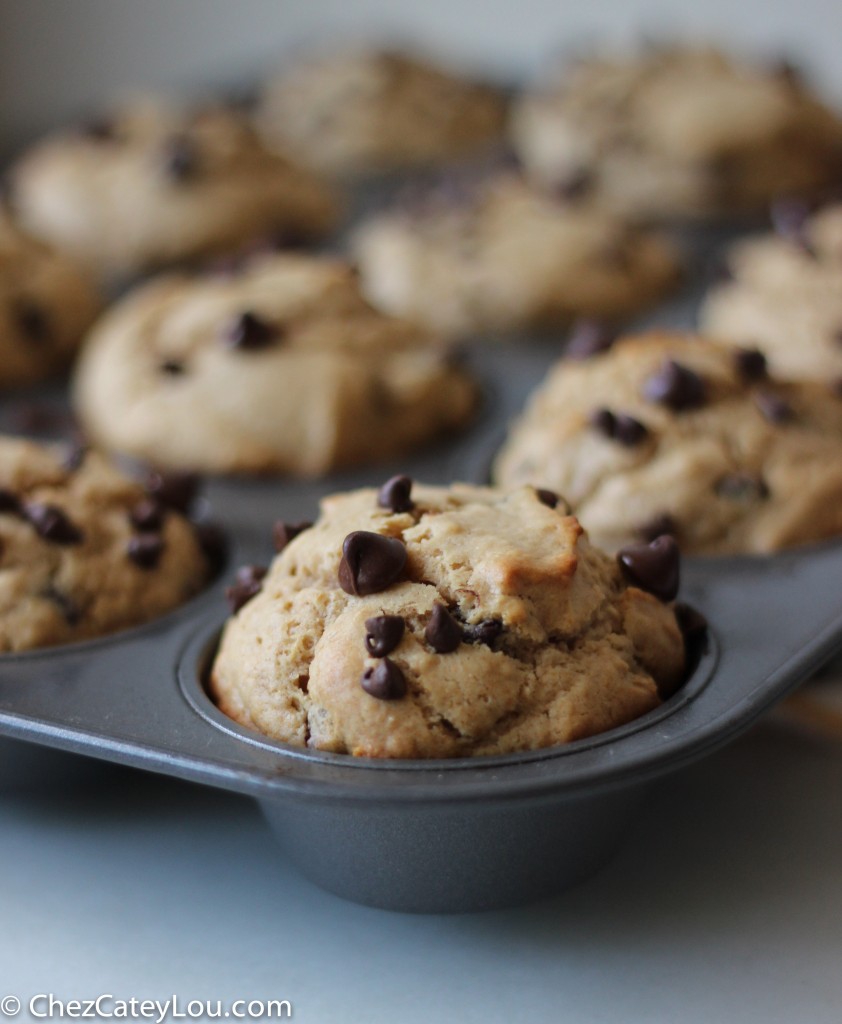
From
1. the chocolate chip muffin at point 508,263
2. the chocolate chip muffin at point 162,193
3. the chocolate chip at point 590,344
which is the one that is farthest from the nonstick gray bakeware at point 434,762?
the chocolate chip muffin at point 162,193

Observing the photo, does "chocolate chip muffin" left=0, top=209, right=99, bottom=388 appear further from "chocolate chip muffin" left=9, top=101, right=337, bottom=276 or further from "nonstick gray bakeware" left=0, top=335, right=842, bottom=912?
"nonstick gray bakeware" left=0, top=335, right=842, bottom=912

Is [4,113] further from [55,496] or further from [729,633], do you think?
[729,633]

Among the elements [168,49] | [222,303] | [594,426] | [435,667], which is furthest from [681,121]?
[168,49]

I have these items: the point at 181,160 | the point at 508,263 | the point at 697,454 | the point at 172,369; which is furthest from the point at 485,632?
the point at 181,160

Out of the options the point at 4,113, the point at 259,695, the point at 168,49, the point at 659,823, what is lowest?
the point at 4,113

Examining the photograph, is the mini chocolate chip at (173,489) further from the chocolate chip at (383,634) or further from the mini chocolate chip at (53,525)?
the chocolate chip at (383,634)

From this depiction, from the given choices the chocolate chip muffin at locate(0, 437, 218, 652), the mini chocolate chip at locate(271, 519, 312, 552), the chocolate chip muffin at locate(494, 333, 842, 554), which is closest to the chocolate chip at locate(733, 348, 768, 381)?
the chocolate chip muffin at locate(494, 333, 842, 554)

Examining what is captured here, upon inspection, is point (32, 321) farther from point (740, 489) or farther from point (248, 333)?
point (740, 489)
